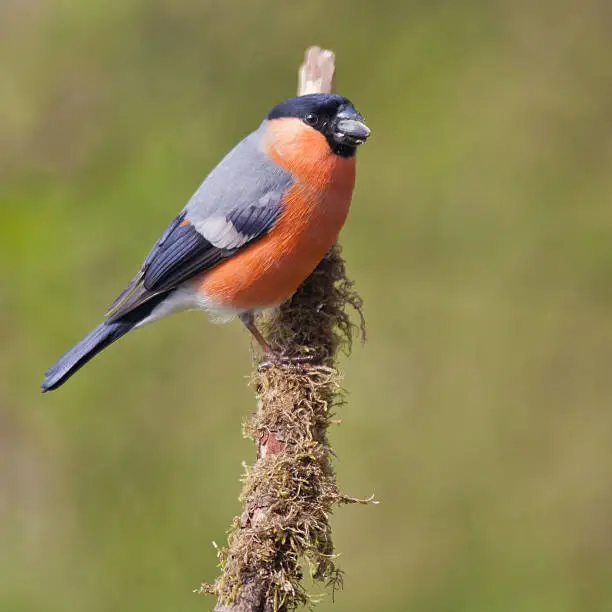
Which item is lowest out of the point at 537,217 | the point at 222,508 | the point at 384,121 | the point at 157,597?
the point at 157,597

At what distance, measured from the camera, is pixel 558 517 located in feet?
15.6

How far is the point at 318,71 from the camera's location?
3701 mm

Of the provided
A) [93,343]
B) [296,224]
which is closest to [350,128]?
[296,224]

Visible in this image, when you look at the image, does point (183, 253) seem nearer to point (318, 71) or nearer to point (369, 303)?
point (318, 71)

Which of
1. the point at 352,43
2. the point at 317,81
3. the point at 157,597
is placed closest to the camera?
the point at 317,81

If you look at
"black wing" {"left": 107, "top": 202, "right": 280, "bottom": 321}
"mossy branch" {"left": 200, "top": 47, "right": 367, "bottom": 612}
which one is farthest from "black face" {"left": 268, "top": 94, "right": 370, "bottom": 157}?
"mossy branch" {"left": 200, "top": 47, "right": 367, "bottom": 612}

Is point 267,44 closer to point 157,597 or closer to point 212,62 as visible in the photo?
point 212,62

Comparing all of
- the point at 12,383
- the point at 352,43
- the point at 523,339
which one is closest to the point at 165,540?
the point at 12,383

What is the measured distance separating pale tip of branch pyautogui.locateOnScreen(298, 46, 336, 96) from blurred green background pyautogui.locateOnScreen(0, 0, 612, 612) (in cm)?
172

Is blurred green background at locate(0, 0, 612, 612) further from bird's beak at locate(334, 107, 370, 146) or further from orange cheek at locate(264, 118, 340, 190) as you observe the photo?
bird's beak at locate(334, 107, 370, 146)

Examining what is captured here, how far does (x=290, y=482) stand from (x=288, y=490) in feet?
0.11

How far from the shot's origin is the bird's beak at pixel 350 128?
3.23 m

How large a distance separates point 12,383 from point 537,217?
10.2ft

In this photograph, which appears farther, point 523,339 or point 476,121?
point 476,121
